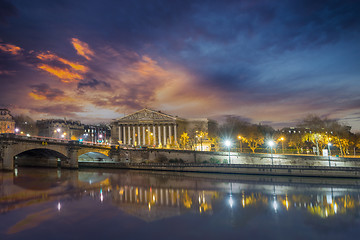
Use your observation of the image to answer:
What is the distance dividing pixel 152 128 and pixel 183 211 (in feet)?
291

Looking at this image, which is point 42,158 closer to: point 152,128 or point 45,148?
point 45,148

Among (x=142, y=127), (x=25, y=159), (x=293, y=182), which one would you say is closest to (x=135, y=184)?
(x=293, y=182)

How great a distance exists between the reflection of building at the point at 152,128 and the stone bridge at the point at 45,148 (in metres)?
43.1

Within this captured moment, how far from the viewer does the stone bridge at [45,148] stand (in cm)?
4591

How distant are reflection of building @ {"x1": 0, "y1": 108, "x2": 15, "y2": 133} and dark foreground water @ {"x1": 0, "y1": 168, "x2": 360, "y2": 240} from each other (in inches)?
2936

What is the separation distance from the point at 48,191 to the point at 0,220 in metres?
11.9

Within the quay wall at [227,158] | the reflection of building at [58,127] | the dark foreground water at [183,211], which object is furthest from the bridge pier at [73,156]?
the reflection of building at [58,127]

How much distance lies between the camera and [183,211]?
21562mm

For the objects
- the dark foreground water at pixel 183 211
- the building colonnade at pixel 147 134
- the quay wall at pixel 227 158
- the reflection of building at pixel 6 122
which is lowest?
the dark foreground water at pixel 183 211

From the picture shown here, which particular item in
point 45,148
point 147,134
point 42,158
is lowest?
point 42,158

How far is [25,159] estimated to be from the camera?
66.4 m

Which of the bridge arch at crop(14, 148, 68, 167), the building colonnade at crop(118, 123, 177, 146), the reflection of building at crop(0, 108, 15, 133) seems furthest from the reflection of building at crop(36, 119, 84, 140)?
the bridge arch at crop(14, 148, 68, 167)

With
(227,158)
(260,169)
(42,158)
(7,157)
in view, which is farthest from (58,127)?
(260,169)

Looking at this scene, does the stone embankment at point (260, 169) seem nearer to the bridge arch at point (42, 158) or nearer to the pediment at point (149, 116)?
the bridge arch at point (42, 158)
